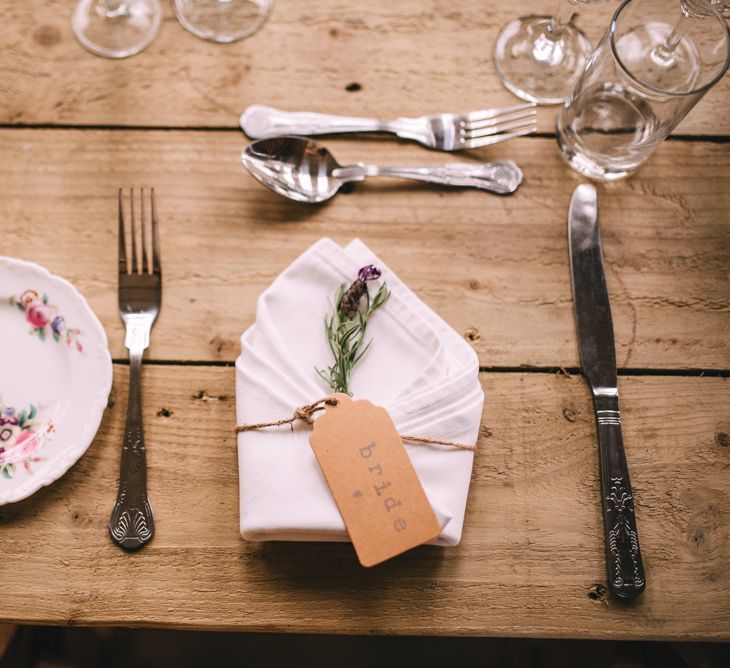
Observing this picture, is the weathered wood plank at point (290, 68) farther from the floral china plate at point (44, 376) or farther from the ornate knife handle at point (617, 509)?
the ornate knife handle at point (617, 509)

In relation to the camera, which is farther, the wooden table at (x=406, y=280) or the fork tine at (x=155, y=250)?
the fork tine at (x=155, y=250)

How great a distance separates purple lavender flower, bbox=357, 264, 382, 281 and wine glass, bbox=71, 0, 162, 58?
0.46 metres

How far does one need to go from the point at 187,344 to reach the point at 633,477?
0.53m

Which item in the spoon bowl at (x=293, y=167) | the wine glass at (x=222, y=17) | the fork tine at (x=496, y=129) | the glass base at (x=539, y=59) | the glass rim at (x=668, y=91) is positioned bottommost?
the spoon bowl at (x=293, y=167)

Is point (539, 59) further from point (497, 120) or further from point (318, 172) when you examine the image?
point (318, 172)

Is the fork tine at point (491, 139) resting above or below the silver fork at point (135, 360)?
above

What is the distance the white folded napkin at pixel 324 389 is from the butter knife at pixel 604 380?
0.50 ft

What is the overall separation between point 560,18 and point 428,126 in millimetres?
225

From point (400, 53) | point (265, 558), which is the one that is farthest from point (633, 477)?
point (400, 53)

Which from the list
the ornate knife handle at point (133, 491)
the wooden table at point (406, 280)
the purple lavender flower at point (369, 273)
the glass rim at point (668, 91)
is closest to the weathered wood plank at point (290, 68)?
the wooden table at point (406, 280)

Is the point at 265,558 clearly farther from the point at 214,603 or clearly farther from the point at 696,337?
the point at 696,337

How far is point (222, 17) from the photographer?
885mm


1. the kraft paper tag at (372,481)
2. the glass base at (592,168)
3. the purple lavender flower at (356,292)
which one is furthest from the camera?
the glass base at (592,168)

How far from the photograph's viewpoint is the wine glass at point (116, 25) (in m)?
0.87
